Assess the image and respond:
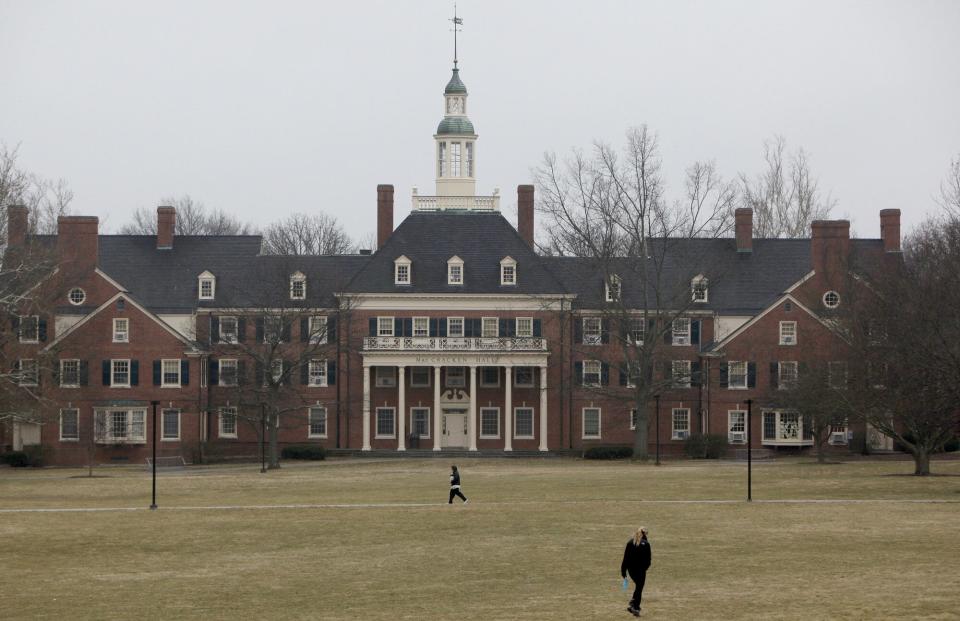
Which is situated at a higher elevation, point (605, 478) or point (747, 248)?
point (747, 248)

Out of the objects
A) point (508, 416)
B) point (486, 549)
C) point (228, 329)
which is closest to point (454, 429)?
point (508, 416)

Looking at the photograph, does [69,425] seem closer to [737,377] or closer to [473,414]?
[473,414]

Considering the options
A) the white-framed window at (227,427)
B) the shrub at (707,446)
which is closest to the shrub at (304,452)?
the white-framed window at (227,427)

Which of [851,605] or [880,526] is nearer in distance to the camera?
[851,605]

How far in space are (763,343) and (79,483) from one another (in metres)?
34.6

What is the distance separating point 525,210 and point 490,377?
33.2 ft

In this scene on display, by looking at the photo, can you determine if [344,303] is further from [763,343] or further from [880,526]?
[880,526]

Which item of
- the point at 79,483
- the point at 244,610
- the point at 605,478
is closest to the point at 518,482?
the point at 605,478

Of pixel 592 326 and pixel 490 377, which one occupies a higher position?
pixel 592 326

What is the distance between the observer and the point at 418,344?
254 ft

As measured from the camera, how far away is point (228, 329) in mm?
75250

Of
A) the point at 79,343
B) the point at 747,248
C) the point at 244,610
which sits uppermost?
the point at 747,248

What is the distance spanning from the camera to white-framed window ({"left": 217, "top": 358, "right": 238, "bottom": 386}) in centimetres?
7650

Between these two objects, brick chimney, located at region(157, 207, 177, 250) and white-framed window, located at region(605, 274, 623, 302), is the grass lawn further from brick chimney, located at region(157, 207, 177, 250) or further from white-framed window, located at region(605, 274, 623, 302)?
brick chimney, located at region(157, 207, 177, 250)
